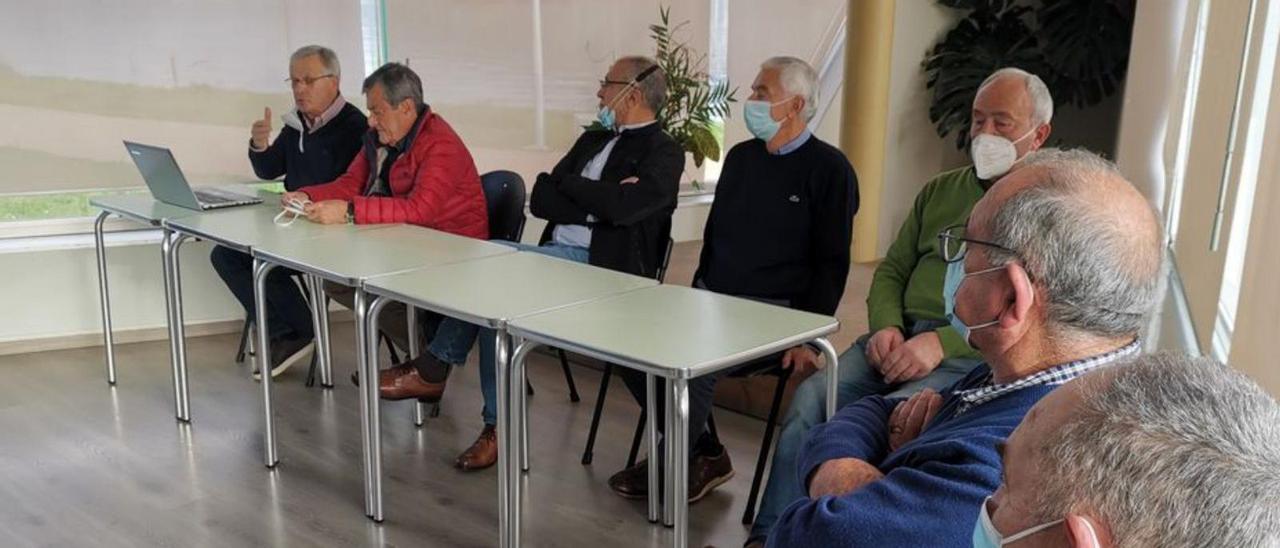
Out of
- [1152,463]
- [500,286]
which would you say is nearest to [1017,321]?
[1152,463]

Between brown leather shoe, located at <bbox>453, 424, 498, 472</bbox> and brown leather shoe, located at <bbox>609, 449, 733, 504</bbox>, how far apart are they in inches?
15.6

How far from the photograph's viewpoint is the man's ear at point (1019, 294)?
4.63ft

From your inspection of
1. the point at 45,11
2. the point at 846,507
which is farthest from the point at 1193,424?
the point at 45,11

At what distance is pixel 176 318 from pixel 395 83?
105 cm

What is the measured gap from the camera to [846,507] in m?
1.37

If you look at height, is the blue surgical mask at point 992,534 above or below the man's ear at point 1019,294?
below

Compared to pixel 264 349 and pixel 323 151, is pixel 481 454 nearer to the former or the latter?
pixel 264 349

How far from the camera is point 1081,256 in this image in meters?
1.38

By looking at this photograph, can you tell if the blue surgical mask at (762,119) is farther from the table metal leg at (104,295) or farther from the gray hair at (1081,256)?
the table metal leg at (104,295)

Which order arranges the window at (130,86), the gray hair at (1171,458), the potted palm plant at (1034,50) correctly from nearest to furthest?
the gray hair at (1171,458) → the window at (130,86) → the potted palm plant at (1034,50)

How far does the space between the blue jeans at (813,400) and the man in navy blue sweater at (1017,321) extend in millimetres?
777

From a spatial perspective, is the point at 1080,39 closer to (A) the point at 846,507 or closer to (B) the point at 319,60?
(B) the point at 319,60

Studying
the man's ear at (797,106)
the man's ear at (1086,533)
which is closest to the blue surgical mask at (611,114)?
the man's ear at (797,106)

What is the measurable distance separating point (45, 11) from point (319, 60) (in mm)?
1311
